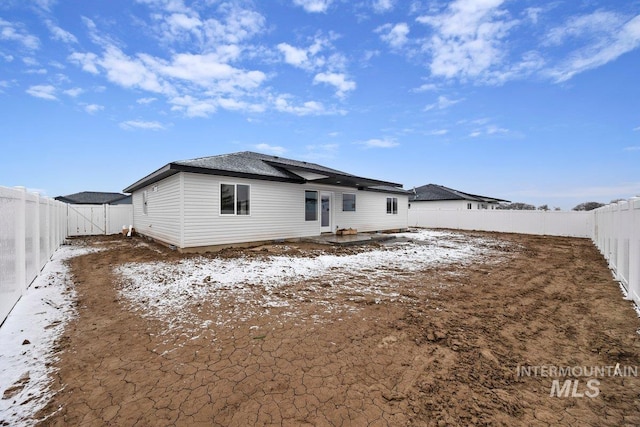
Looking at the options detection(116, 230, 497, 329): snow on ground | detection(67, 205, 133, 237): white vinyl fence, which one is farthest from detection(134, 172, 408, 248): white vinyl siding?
detection(67, 205, 133, 237): white vinyl fence

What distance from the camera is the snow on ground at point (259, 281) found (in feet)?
13.9

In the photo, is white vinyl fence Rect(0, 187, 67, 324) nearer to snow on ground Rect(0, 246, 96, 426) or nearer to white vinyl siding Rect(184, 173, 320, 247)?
snow on ground Rect(0, 246, 96, 426)

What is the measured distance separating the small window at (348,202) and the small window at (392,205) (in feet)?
12.7

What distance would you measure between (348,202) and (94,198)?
107ft

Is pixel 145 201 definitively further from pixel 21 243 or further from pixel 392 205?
pixel 392 205

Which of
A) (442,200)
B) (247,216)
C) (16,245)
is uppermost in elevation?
(442,200)

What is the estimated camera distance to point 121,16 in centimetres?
902

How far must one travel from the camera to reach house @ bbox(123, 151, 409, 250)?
902cm

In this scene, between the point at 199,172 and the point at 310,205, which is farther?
the point at 310,205

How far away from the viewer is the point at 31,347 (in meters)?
2.94

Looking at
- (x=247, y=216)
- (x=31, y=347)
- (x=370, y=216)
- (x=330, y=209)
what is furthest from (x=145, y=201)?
(x=370, y=216)

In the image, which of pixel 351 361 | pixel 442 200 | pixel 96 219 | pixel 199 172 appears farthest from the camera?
pixel 442 200

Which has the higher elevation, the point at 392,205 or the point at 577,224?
the point at 392,205

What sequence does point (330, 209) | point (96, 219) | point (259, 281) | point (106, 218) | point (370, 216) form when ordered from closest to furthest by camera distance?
1. point (259, 281)
2. point (330, 209)
3. point (96, 219)
4. point (106, 218)
5. point (370, 216)
